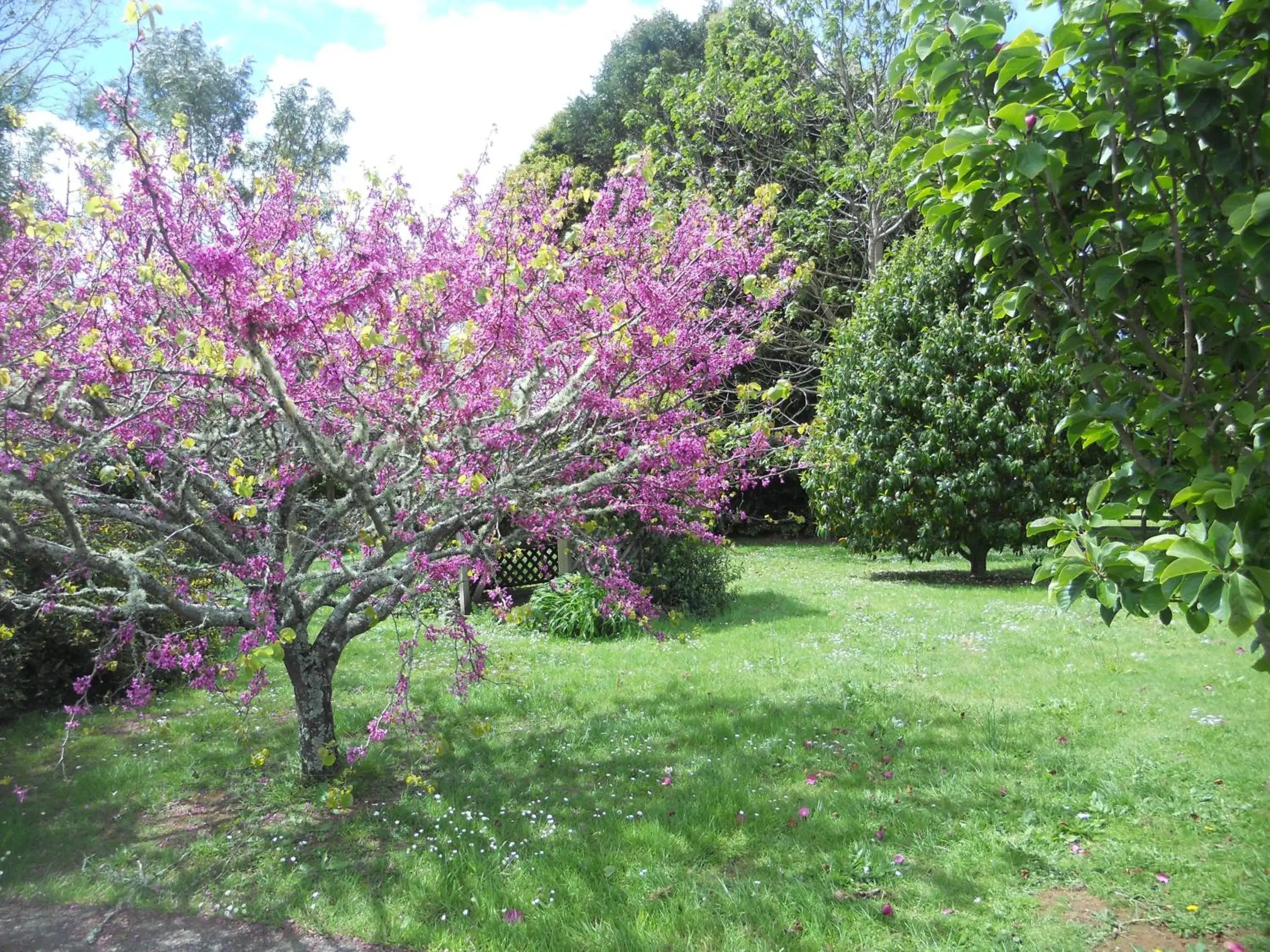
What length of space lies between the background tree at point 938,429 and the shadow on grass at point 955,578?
1.25 feet

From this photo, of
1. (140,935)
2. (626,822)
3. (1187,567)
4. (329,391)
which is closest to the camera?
(1187,567)

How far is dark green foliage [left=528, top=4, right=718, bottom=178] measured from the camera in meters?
21.3

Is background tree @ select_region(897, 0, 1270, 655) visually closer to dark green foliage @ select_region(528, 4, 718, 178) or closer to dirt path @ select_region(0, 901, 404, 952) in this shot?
dirt path @ select_region(0, 901, 404, 952)

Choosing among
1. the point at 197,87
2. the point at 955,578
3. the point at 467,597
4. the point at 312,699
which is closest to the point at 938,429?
the point at 955,578

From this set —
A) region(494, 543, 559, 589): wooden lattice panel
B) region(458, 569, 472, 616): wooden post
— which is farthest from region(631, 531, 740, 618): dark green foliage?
region(458, 569, 472, 616): wooden post

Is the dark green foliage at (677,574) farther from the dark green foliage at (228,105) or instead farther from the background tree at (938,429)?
the dark green foliage at (228,105)

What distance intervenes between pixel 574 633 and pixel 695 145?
13.2 m

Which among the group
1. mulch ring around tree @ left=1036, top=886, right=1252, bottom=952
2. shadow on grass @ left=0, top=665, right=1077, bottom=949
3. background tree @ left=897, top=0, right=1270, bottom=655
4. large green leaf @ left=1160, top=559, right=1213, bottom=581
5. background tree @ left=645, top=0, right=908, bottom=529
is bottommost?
shadow on grass @ left=0, top=665, right=1077, bottom=949

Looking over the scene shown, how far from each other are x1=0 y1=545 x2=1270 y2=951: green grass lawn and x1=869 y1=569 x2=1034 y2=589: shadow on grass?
4913 millimetres

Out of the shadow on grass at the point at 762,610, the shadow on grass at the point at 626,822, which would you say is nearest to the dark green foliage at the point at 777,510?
the shadow on grass at the point at 762,610

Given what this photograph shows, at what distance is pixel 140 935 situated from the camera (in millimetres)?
3418

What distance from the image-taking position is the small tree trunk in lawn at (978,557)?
12688 mm

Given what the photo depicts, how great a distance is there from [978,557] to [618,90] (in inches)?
640

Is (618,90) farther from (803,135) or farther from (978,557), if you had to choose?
(978,557)
